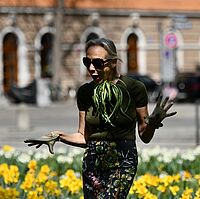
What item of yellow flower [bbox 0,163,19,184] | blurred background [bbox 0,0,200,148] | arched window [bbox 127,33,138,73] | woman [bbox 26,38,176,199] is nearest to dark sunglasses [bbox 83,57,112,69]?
woman [bbox 26,38,176,199]

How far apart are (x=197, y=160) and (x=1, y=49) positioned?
38.1m

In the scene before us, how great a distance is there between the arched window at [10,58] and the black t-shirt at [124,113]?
4198 cm

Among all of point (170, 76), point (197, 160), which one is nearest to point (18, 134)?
point (197, 160)

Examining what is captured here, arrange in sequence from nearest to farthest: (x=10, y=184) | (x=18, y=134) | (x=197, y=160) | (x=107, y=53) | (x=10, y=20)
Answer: (x=107, y=53)
(x=10, y=184)
(x=197, y=160)
(x=18, y=134)
(x=10, y=20)

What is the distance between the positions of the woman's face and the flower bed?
2224 millimetres

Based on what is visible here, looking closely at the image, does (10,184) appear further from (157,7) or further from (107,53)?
(157,7)

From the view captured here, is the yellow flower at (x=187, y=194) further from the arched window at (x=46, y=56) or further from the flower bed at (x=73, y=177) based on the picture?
the arched window at (x=46, y=56)

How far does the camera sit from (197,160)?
9.66 meters

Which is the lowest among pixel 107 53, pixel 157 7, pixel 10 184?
pixel 10 184

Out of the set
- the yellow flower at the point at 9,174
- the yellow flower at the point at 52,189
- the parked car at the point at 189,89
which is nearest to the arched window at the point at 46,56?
the parked car at the point at 189,89

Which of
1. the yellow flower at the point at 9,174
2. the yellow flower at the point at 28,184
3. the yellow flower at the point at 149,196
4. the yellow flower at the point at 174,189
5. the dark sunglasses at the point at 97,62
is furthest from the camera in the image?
the yellow flower at the point at 9,174

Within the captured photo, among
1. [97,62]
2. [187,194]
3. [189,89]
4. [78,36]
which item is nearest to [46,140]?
[97,62]

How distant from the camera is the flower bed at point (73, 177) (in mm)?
7555

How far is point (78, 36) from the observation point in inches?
1917
